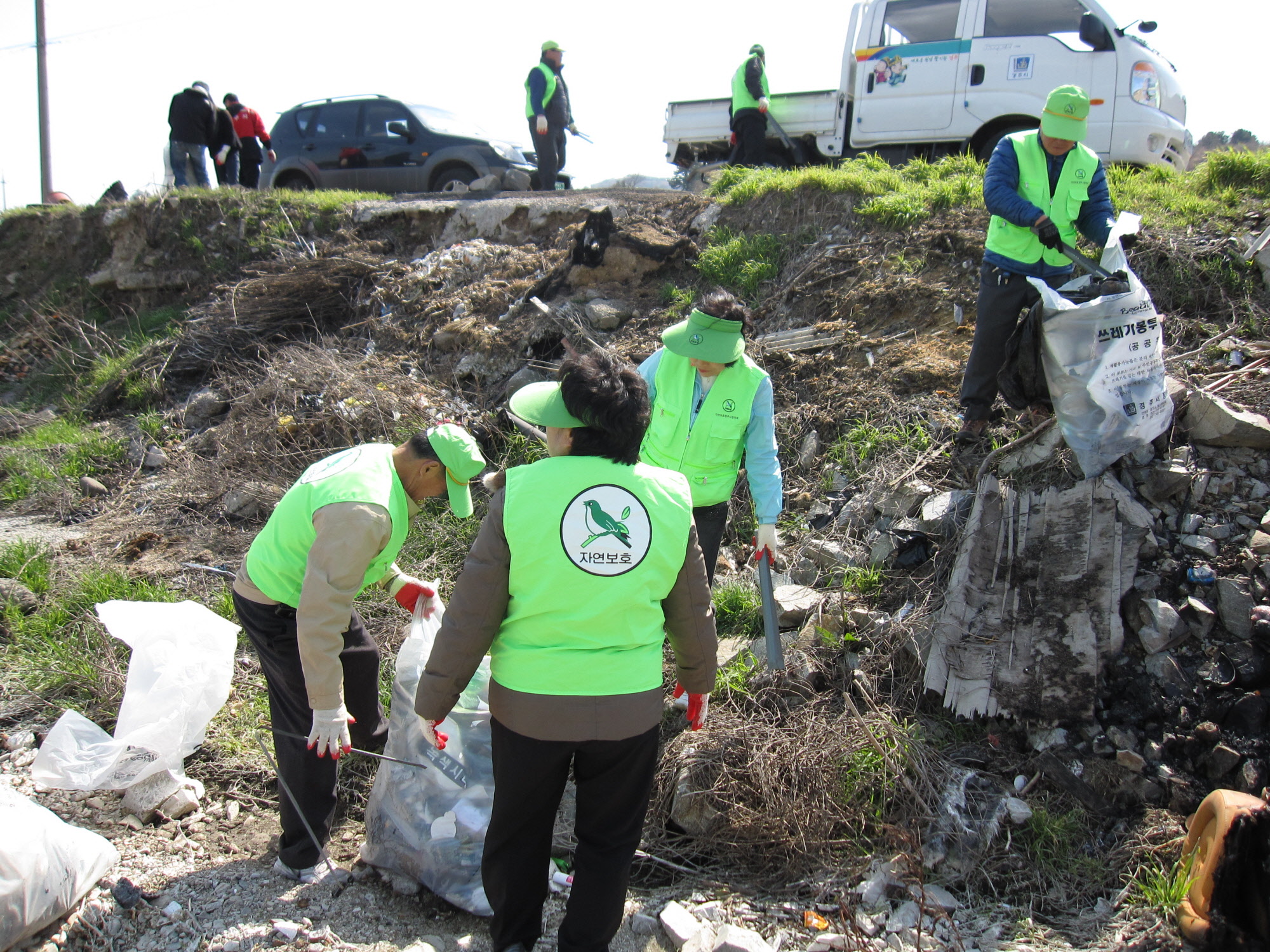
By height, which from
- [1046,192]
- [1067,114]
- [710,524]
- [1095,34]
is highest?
[1095,34]

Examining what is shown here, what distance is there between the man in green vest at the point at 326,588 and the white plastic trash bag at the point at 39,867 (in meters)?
0.53

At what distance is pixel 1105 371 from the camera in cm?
308

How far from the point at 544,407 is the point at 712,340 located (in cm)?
120

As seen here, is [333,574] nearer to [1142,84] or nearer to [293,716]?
[293,716]

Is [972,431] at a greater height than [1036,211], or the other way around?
[1036,211]

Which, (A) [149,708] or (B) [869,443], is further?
(B) [869,443]

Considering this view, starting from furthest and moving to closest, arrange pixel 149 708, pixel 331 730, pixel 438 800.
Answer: pixel 149 708, pixel 438 800, pixel 331 730

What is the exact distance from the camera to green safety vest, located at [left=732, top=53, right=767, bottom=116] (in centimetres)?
754

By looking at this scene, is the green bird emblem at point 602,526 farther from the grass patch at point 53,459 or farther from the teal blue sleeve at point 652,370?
the grass patch at point 53,459

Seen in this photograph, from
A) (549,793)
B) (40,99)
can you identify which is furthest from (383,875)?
(40,99)

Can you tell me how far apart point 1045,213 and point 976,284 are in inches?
57.1

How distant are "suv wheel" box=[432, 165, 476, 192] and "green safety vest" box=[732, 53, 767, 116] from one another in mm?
3034

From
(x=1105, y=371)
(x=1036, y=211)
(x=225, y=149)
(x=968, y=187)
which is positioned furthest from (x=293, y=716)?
(x=225, y=149)

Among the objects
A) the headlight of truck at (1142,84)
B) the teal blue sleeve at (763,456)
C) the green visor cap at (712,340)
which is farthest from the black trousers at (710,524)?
the headlight of truck at (1142,84)
